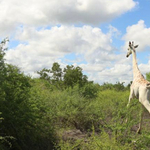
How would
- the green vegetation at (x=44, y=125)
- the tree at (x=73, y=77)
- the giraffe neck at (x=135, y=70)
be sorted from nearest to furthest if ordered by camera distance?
the green vegetation at (x=44, y=125), the giraffe neck at (x=135, y=70), the tree at (x=73, y=77)

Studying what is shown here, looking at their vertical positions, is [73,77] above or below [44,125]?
above

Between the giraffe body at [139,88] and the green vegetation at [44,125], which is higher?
the giraffe body at [139,88]

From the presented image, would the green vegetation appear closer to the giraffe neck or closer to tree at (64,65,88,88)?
the giraffe neck

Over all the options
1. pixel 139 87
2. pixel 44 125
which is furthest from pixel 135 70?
pixel 44 125

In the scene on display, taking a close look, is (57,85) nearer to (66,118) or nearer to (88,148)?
(66,118)

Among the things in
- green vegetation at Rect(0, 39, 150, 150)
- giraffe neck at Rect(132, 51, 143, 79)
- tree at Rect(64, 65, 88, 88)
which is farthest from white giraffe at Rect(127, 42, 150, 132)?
tree at Rect(64, 65, 88, 88)

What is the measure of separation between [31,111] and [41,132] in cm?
81

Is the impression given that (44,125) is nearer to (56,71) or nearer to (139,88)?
(139,88)

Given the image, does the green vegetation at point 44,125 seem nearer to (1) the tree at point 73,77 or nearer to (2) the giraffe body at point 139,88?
(2) the giraffe body at point 139,88

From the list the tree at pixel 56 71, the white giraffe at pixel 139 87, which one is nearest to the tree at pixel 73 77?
the tree at pixel 56 71

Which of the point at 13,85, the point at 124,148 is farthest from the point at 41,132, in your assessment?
the point at 124,148

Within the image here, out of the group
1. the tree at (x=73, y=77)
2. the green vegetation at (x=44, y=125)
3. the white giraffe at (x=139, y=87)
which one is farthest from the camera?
the tree at (x=73, y=77)

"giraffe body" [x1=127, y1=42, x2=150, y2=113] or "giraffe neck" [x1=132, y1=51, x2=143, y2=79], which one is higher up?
"giraffe neck" [x1=132, y1=51, x2=143, y2=79]

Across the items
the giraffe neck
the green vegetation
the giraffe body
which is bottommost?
the green vegetation
